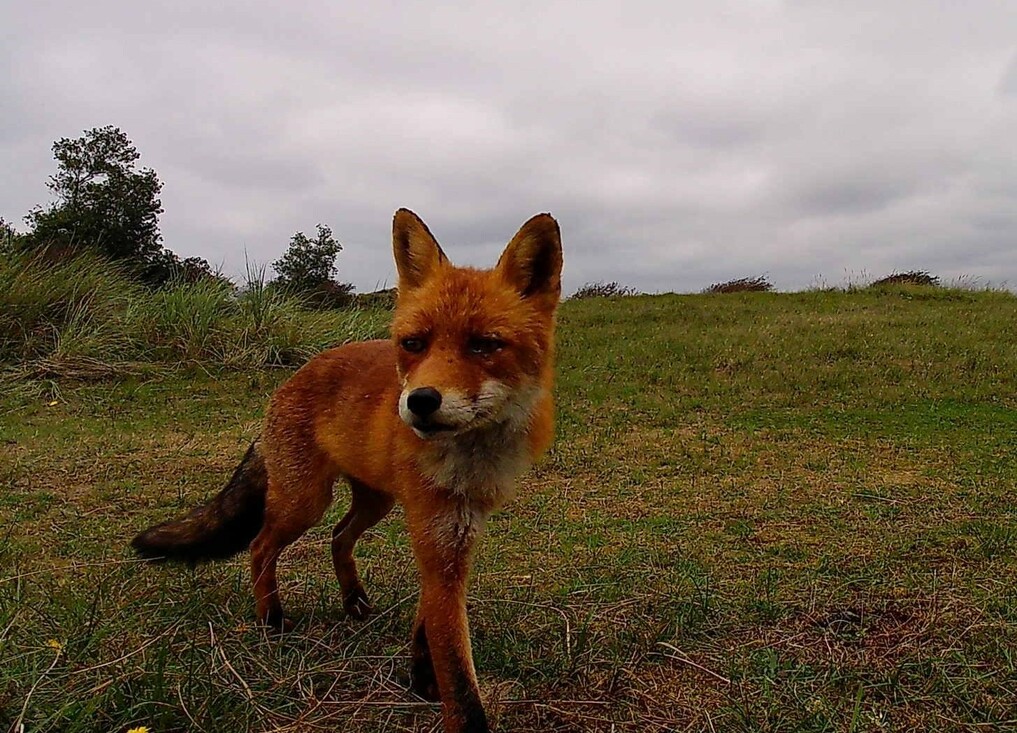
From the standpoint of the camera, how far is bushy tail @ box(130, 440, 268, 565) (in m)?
3.81

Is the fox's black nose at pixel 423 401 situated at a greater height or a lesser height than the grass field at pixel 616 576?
greater

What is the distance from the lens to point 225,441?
8.31 metres

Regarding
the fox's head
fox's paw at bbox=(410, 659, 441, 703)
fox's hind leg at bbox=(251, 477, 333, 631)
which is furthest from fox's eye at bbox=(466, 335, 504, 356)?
fox's hind leg at bbox=(251, 477, 333, 631)

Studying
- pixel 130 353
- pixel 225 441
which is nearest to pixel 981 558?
pixel 225 441

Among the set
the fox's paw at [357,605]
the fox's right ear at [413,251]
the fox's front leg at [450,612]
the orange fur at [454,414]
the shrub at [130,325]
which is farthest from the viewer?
the shrub at [130,325]

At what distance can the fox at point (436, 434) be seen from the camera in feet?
9.05

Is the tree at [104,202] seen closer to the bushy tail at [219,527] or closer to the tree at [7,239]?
the tree at [7,239]

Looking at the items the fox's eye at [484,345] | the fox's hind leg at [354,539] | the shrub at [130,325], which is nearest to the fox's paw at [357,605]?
the fox's hind leg at [354,539]

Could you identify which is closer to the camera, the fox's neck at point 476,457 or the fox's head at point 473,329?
the fox's head at point 473,329

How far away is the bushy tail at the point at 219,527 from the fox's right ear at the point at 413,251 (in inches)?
57.1

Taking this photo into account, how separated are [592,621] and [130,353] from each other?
392 inches

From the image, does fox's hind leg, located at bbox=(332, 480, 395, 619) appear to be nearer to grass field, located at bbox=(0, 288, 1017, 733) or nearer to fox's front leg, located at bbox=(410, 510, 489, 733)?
→ grass field, located at bbox=(0, 288, 1017, 733)

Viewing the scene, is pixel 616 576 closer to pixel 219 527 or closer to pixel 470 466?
pixel 470 466

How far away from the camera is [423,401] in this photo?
8.23 ft
